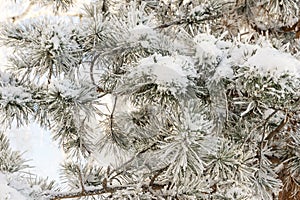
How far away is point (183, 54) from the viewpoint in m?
0.54

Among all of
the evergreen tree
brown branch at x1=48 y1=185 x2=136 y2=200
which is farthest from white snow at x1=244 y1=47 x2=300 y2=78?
brown branch at x1=48 y1=185 x2=136 y2=200

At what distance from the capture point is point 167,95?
18.5 inches

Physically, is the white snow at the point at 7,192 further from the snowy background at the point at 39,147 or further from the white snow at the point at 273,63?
the snowy background at the point at 39,147

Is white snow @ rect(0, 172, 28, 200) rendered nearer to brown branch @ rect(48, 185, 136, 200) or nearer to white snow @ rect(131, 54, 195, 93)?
brown branch @ rect(48, 185, 136, 200)

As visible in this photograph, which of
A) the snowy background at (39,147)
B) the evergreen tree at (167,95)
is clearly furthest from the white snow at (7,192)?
the snowy background at (39,147)

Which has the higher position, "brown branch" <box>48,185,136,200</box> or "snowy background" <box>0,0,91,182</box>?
"brown branch" <box>48,185,136,200</box>

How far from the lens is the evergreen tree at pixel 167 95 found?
47 cm

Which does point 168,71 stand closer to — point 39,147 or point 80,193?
point 80,193

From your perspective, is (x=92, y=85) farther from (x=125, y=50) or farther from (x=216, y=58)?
(x=216, y=58)

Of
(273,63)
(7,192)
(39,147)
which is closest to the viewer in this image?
(273,63)

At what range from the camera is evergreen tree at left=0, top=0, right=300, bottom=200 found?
0.47 metres

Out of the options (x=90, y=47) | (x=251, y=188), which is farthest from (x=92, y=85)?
(x=251, y=188)

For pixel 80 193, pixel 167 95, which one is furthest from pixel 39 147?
pixel 167 95

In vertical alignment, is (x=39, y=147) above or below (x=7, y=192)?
below
